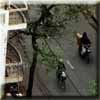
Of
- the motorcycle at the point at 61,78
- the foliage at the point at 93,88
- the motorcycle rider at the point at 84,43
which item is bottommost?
the foliage at the point at 93,88

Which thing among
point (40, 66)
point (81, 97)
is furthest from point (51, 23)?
point (81, 97)

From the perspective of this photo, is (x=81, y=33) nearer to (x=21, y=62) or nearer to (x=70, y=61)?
(x=70, y=61)

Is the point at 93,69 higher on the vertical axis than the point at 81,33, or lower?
lower

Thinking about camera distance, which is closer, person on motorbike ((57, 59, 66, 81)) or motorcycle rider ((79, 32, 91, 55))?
person on motorbike ((57, 59, 66, 81))

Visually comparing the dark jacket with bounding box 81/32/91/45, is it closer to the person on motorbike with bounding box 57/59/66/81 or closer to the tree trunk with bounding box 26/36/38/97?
the person on motorbike with bounding box 57/59/66/81

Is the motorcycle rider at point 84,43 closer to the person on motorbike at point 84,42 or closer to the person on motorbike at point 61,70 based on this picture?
the person on motorbike at point 84,42

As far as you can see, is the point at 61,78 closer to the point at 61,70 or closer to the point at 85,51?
the point at 61,70

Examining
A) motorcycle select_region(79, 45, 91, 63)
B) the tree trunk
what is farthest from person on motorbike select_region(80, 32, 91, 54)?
the tree trunk

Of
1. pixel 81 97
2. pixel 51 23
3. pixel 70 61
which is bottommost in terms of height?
pixel 81 97

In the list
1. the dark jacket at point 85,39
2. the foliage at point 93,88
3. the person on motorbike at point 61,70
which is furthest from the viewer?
the dark jacket at point 85,39

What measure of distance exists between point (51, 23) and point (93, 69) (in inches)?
44.2

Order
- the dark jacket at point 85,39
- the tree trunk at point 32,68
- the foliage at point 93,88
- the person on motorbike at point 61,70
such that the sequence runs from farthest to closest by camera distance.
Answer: the dark jacket at point 85,39
the person on motorbike at point 61,70
the tree trunk at point 32,68
the foliage at point 93,88

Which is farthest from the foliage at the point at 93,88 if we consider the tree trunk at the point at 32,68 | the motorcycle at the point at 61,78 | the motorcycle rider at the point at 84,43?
the tree trunk at the point at 32,68

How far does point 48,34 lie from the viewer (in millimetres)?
9148
